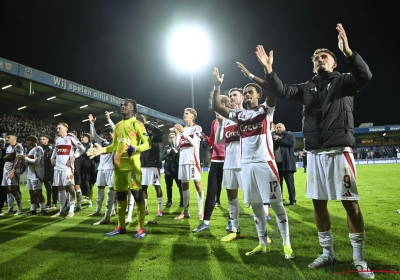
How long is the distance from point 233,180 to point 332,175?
1.93 meters

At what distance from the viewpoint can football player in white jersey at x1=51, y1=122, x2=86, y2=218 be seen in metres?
7.43

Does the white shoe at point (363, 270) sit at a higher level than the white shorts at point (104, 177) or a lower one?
lower

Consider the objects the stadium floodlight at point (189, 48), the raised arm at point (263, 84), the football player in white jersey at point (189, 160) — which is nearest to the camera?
the raised arm at point (263, 84)

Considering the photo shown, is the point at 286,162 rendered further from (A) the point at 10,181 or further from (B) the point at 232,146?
(A) the point at 10,181

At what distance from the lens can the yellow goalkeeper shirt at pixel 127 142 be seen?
503 centimetres

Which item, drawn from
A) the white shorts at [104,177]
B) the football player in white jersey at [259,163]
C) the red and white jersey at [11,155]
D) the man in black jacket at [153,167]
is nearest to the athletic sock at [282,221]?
the football player in white jersey at [259,163]

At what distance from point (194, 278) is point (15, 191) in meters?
7.44

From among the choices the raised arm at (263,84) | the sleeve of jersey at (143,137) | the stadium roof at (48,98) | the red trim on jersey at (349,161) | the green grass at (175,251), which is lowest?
the green grass at (175,251)

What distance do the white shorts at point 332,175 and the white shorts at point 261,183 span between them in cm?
45

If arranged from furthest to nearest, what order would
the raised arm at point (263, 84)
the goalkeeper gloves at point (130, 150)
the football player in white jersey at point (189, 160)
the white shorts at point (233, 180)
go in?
the football player in white jersey at point (189, 160), the white shorts at point (233, 180), the goalkeeper gloves at point (130, 150), the raised arm at point (263, 84)

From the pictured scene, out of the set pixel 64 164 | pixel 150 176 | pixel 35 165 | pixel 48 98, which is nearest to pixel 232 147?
pixel 150 176

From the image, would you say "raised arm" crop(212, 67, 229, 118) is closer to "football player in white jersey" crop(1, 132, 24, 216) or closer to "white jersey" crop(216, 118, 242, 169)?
"white jersey" crop(216, 118, 242, 169)

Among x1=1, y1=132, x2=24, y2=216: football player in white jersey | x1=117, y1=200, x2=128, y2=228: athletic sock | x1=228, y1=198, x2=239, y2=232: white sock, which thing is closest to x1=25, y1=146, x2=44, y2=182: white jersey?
x1=1, y1=132, x2=24, y2=216: football player in white jersey

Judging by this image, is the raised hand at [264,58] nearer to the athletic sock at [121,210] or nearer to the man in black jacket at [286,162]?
the athletic sock at [121,210]
